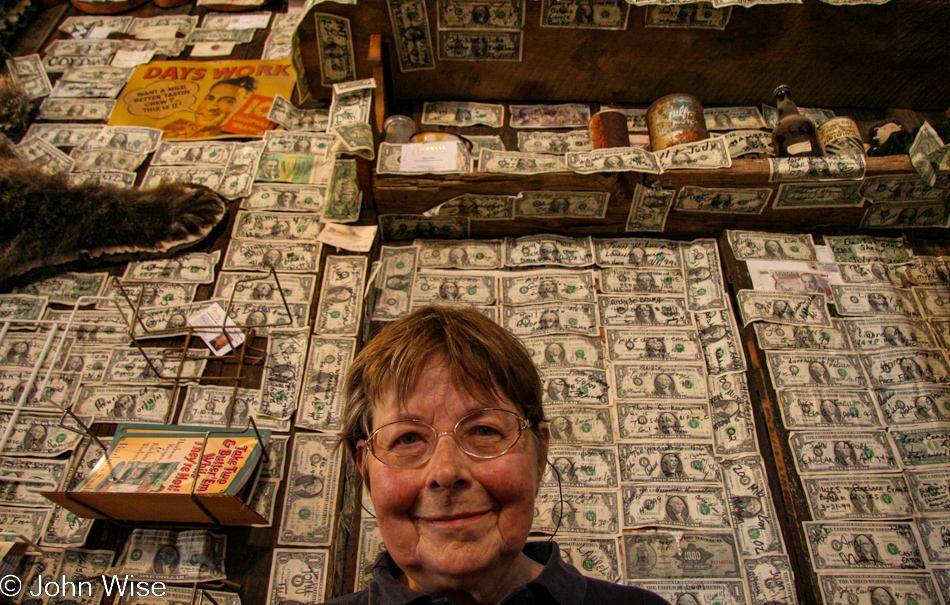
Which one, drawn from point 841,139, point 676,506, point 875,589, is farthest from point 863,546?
point 841,139

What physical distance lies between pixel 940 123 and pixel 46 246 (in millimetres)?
3767

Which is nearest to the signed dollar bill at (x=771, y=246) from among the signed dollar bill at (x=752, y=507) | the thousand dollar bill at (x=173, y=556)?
the signed dollar bill at (x=752, y=507)

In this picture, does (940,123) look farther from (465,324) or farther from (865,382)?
(465,324)

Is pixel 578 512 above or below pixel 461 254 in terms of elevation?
below

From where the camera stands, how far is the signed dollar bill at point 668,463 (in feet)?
5.21

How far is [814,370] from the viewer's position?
174 centimetres

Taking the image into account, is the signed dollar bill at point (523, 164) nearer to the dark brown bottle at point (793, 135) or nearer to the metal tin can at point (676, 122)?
the metal tin can at point (676, 122)

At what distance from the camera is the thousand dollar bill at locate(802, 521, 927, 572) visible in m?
1.46

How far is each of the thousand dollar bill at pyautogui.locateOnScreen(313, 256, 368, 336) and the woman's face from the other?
34.6 inches

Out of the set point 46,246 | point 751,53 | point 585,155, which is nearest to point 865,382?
point 585,155

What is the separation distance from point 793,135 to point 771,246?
437 millimetres

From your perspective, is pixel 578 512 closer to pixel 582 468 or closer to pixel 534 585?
pixel 582 468

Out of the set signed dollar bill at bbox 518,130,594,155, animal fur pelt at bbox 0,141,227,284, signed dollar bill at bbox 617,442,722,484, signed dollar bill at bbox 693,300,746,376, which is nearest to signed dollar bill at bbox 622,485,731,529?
signed dollar bill at bbox 617,442,722,484

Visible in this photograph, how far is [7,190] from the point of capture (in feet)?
6.28
